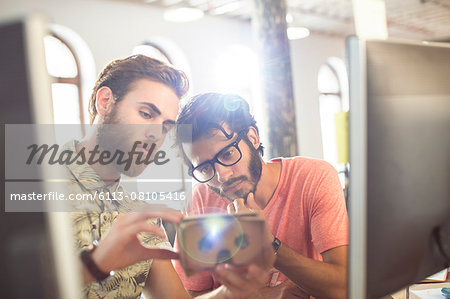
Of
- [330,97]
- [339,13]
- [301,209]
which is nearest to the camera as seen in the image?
[301,209]

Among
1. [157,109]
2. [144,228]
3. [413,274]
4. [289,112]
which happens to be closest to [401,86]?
[413,274]

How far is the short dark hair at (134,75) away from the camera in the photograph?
1.10 m

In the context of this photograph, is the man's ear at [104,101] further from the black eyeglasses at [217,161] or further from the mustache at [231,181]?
the mustache at [231,181]

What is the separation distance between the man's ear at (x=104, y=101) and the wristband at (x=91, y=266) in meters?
0.44

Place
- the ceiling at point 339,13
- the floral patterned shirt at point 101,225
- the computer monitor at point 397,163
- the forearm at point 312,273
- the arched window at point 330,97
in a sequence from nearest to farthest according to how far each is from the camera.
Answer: the computer monitor at point 397,163, the floral patterned shirt at point 101,225, the forearm at point 312,273, the ceiling at point 339,13, the arched window at point 330,97

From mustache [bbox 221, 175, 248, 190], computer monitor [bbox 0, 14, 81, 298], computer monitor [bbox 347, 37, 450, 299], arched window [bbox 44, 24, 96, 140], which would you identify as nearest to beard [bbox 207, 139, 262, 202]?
mustache [bbox 221, 175, 248, 190]

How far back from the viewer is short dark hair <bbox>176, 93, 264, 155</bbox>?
1130mm

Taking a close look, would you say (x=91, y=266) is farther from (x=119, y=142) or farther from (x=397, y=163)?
(x=397, y=163)

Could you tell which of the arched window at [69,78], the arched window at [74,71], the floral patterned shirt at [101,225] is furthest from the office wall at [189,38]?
the floral patterned shirt at [101,225]

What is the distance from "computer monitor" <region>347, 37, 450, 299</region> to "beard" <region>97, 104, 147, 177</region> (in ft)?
2.12

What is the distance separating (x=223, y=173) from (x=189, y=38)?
455cm

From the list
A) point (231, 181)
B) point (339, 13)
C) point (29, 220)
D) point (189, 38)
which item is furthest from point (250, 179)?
point (339, 13)

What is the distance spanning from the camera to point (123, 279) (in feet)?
3.26

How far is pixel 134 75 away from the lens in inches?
43.4
